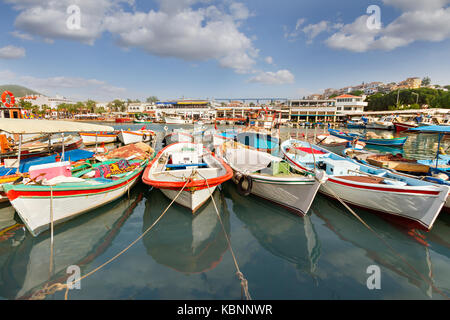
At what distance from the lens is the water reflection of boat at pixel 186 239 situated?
589 cm

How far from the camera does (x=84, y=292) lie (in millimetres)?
4742

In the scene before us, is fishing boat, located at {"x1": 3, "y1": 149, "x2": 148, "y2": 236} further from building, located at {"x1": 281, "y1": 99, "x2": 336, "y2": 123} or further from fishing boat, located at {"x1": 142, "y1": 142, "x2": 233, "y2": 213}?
building, located at {"x1": 281, "y1": 99, "x2": 336, "y2": 123}

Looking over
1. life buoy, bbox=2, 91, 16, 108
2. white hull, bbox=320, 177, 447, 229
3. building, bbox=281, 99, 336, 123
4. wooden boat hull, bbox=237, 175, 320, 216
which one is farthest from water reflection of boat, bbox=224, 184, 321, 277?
building, bbox=281, 99, 336, 123

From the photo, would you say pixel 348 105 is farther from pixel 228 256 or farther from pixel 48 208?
pixel 48 208

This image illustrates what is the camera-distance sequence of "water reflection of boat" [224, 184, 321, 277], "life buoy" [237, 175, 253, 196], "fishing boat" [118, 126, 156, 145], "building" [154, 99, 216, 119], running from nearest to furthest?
1. "water reflection of boat" [224, 184, 321, 277]
2. "life buoy" [237, 175, 253, 196]
3. "fishing boat" [118, 126, 156, 145]
4. "building" [154, 99, 216, 119]

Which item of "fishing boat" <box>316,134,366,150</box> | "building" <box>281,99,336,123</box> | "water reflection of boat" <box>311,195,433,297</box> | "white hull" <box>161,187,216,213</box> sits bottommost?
"water reflection of boat" <box>311,195,433,297</box>

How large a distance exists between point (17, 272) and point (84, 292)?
2172 millimetres

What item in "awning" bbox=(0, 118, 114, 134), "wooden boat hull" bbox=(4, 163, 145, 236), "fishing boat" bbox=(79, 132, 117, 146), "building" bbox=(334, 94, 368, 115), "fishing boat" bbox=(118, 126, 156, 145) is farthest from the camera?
"building" bbox=(334, 94, 368, 115)

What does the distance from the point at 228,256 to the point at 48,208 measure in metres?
6.03

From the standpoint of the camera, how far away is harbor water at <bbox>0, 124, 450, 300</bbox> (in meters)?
4.93

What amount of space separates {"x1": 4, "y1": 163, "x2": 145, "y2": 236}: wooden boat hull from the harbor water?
43 cm

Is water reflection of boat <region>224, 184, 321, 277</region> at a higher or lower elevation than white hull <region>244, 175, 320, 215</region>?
lower
